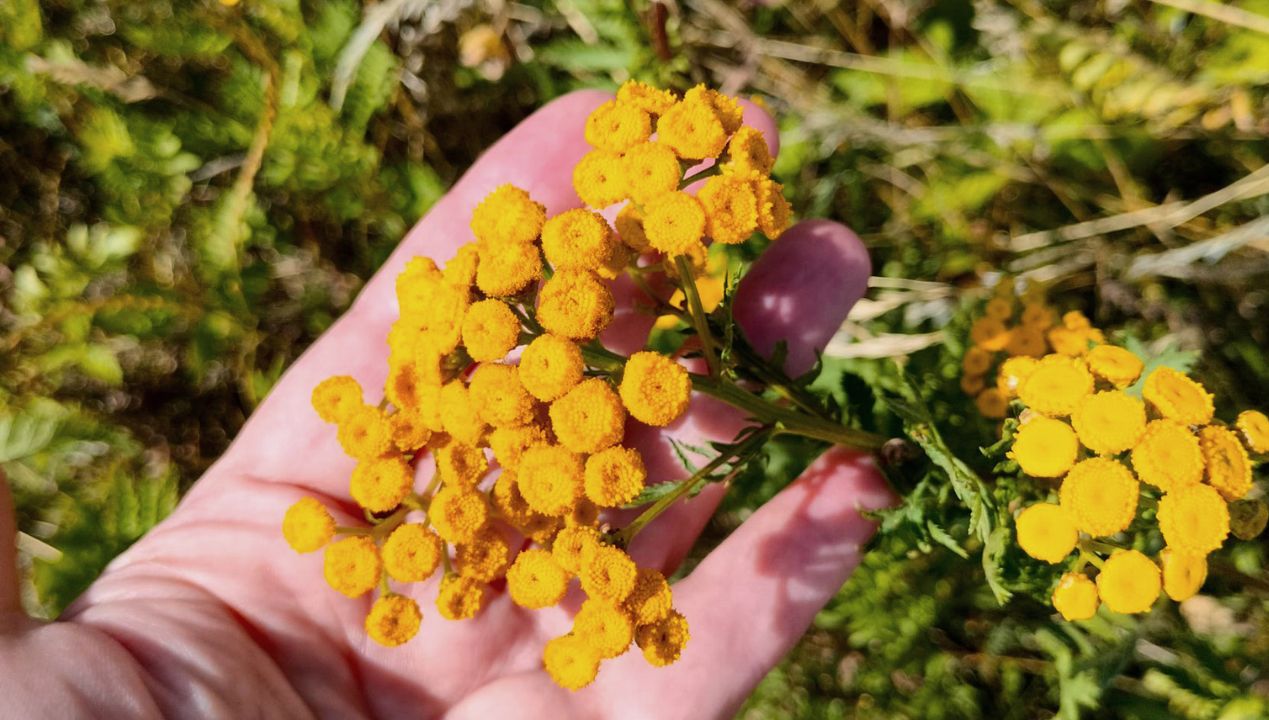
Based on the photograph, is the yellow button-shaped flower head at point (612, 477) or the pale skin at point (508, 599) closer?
the yellow button-shaped flower head at point (612, 477)

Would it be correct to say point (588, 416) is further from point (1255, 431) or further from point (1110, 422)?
point (1255, 431)

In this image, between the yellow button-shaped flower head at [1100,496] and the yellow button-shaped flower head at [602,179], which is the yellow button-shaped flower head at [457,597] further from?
the yellow button-shaped flower head at [1100,496]

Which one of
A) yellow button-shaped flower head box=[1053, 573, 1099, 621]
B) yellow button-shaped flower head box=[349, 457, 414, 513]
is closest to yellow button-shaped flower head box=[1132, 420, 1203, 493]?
yellow button-shaped flower head box=[1053, 573, 1099, 621]

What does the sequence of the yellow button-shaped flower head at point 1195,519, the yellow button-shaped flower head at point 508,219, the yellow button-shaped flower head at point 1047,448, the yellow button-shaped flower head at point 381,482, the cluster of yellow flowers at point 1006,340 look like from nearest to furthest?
1. the yellow button-shaped flower head at point 1195,519
2. the yellow button-shaped flower head at point 1047,448
3. the yellow button-shaped flower head at point 508,219
4. the yellow button-shaped flower head at point 381,482
5. the cluster of yellow flowers at point 1006,340

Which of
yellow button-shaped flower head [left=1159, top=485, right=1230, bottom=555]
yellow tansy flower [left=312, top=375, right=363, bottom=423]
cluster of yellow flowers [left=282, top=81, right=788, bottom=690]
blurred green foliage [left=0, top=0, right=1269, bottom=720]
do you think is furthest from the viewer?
blurred green foliage [left=0, top=0, right=1269, bottom=720]

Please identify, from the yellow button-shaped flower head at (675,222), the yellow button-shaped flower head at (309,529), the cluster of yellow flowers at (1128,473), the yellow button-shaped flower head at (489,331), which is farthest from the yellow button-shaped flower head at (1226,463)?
the yellow button-shaped flower head at (309,529)

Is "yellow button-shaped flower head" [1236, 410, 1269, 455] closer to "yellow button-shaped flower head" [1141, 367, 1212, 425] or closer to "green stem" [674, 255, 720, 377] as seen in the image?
"yellow button-shaped flower head" [1141, 367, 1212, 425]
